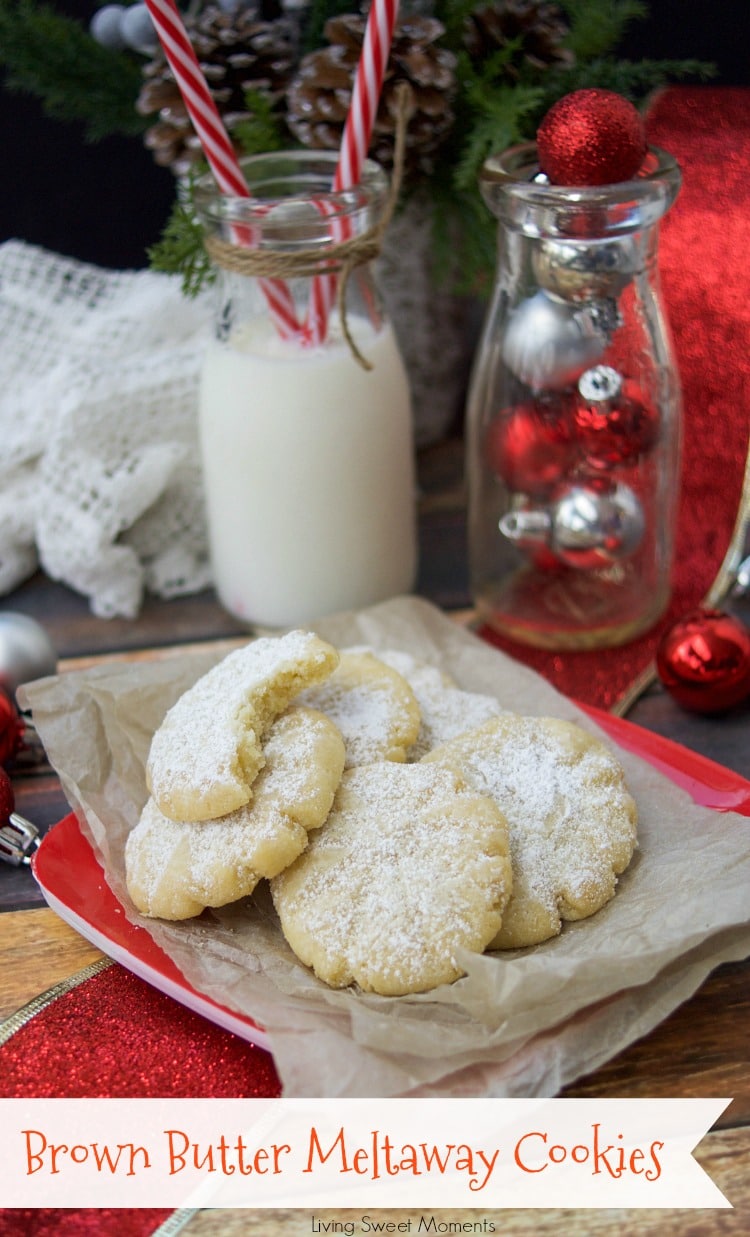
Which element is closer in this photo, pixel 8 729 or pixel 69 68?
pixel 8 729

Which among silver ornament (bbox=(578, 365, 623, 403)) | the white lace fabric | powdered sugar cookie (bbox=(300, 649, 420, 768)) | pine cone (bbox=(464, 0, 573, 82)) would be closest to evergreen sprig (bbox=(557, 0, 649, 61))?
pine cone (bbox=(464, 0, 573, 82))

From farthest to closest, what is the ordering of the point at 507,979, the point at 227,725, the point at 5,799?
the point at 5,799 → the point at 227,725 → the point at 507,979

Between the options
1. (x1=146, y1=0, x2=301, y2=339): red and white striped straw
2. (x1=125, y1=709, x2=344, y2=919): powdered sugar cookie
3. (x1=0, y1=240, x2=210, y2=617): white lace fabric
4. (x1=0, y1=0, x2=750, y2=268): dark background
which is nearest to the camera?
(x1=125, y1=709, x2=344, y2=919): powdered sugar cookie

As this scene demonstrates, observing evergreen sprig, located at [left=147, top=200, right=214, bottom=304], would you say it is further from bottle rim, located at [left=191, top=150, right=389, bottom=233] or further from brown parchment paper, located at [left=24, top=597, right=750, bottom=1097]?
brown parchment paper, located at [left=24, top=597, right=750, bottom=1097]

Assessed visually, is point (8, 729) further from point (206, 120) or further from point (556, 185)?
point (556, 185)

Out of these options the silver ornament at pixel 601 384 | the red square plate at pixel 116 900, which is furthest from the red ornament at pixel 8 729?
the silver ornament at pixel 601 384

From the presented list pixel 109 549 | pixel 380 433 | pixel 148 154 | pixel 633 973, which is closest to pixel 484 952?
pixel 633 973

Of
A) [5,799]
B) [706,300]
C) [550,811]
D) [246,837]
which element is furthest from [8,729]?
[706,300]

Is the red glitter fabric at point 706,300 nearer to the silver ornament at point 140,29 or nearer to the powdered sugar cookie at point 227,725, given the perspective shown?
the powdered sugar cookie at point 227,725
